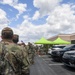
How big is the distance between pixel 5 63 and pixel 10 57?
22cm

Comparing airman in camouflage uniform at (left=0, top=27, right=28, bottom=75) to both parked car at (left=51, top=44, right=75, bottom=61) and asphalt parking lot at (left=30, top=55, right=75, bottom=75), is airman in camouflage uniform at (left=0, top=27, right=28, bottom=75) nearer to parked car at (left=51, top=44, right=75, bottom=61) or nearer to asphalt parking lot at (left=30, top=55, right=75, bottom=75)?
asphalt parking lot at (left=30, top=55, right=75, bottom=75)

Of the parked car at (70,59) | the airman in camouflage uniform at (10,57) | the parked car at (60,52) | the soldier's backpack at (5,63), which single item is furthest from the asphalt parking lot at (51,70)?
the soldier's backpack at (5,63)

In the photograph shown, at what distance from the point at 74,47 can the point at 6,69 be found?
1510cm

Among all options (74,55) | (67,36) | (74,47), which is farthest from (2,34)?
(67,36)

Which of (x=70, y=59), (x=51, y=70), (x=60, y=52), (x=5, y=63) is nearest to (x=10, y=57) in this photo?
(x=5, y=63)

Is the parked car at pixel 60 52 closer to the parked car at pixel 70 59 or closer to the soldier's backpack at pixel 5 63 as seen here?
the parked car at pixel 70 59

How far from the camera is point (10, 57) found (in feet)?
11.6

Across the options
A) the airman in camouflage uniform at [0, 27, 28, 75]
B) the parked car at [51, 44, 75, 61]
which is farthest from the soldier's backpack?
the parked car at [51, 44, 75, 61]

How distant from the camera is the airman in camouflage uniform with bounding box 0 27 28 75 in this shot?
131 inches

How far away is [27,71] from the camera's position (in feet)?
12.0

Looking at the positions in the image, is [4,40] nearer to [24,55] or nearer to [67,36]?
[24,55]

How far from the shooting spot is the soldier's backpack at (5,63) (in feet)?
10.8

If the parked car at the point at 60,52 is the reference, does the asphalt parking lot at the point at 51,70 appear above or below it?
below

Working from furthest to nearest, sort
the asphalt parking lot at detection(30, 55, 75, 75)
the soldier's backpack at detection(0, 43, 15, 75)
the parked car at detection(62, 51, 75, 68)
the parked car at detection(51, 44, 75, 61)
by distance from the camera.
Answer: the parked car at detection(51, 44, 75, 61)
the parked car at detection(62, 51, 75, 68)
the asphalt parking lot at detection(30, 55, 75, 75)
the soldier's backpack at detection(0, 43, 15, 75)
